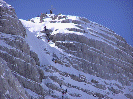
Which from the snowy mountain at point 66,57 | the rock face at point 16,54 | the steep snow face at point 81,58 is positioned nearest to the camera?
the rock face at point 16,54

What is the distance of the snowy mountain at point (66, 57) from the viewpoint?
50647 mm

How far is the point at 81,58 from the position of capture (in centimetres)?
7531

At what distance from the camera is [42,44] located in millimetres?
71438

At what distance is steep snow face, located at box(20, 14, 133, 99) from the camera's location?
63.4m

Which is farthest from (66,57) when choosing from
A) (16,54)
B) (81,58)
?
(16,54)

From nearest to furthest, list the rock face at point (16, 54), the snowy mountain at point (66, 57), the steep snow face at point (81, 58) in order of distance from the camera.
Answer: the rock face at point (16, 54)
the snowy mountain at point (66, 57)
the steep snow face at point (81, 58)

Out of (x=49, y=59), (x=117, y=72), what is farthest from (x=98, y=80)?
(x=49, y=59)

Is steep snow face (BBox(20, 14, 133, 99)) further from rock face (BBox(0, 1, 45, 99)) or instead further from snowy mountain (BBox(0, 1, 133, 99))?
rock face (BBox(0, 1, 45, 99))

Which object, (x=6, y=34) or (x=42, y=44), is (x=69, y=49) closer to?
(x=42, y=44)

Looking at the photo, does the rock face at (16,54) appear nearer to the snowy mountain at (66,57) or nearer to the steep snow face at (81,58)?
the snowy mountain at (66,57)

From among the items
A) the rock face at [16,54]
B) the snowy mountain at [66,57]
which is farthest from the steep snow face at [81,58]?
the rock face at [16,54]

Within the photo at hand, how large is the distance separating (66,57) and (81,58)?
620 cm

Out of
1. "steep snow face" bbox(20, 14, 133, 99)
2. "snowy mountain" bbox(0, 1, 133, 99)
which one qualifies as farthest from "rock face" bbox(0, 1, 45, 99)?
"steep snow face" bbox(20, 14, 133, 99)

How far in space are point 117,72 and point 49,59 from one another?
3192cm
